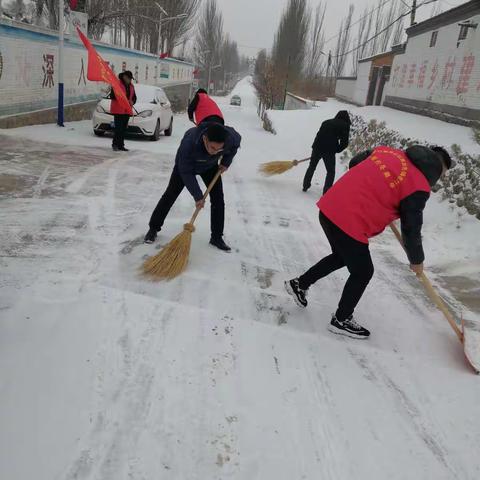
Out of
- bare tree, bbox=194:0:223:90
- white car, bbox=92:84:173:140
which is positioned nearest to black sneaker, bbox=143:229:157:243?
white car, bbox=92:84:173:140

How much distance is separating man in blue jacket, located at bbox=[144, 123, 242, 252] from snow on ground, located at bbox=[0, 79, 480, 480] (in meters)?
0.23

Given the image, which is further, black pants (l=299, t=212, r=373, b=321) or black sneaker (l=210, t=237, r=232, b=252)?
black sneaker (l=210, t=237, r=232, b=252)

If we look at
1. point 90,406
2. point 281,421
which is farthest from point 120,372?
point 281,421

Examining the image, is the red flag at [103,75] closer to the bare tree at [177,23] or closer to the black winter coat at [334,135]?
the black winter coat at [334,135]

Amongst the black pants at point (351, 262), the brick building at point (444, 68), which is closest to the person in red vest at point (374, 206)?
the black pants at point (351, 262)

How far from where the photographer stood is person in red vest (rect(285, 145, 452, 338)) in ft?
9.20

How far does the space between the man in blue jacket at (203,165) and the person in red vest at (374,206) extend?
114 cm

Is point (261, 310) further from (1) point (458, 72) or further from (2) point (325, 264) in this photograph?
(1) point (458, 72)

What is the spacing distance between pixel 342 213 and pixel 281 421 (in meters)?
1.37

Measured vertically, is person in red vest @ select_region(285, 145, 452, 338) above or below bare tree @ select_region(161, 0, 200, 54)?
below

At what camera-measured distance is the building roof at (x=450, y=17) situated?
12000 millimetres

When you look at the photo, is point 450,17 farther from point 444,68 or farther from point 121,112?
point 121,112

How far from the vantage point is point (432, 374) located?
2924mm

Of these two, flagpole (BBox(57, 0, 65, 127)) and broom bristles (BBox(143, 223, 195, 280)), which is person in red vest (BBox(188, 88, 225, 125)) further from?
flagpole (BBox(57, 0, 65, 127))
